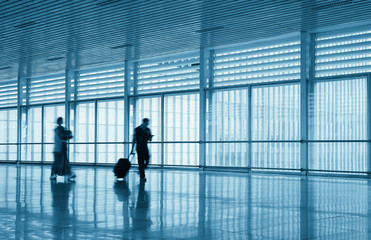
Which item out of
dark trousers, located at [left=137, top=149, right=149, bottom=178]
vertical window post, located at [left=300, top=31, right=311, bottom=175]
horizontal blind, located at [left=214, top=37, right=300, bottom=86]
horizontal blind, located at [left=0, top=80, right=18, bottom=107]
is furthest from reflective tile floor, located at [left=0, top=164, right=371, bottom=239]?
horizontal blind, located at [left=0, top=80, right=18, bottom=107]

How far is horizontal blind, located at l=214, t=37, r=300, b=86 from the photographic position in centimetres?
1608

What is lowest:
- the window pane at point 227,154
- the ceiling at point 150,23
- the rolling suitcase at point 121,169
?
the rolling suitcase at point 121,169

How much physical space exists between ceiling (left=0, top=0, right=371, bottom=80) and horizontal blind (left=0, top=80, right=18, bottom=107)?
23.3 feet

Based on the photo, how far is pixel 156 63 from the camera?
20.0m

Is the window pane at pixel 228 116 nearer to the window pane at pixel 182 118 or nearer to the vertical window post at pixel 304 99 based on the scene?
the window pane at pixel 182 118

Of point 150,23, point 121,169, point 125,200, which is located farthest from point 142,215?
point 150,23

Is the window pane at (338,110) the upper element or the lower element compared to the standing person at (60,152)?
upper

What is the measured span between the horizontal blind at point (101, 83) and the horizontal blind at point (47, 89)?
47.8 inches

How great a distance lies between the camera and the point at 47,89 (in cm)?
2450

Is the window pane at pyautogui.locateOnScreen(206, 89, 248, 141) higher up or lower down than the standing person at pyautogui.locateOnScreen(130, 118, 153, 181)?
higher up

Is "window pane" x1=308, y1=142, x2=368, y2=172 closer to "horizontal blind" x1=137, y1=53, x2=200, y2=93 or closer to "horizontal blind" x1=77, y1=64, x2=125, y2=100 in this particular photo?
"horizontal blind" x1=137, y1=53, x2=200, y2=93

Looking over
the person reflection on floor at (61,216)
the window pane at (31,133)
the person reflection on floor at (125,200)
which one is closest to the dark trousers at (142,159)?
the person reflection on floor at (125,200)

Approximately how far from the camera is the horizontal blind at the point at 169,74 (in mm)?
18797

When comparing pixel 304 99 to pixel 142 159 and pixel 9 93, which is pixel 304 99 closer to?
pixel 142 159
